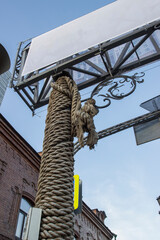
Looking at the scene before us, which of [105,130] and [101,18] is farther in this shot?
[105,130]

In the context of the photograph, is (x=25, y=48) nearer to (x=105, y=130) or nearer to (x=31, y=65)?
(x=31, y=65)

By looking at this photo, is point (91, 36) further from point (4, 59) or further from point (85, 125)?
point (85, 125)

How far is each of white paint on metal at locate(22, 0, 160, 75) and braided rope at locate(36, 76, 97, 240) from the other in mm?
1145

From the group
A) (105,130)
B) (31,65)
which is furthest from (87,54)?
(105,130)

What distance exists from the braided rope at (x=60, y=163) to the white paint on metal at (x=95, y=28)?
1145mm

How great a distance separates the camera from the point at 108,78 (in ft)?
9.26

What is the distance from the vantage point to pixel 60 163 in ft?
3.60

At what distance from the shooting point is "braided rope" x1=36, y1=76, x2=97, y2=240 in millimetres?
953

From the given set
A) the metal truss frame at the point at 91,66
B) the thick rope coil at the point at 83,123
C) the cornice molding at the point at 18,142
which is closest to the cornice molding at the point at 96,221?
the cornice molding at the point at 18,142

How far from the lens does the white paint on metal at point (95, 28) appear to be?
7.75 ft

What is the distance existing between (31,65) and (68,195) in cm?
197

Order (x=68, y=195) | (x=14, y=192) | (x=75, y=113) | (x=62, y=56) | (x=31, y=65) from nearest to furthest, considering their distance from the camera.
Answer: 1. (x=68, y=195)
2. (x=75, y=113)
3. (x=62, y=56)
4. (x=31, y=65)
5. (x=14, y=192)

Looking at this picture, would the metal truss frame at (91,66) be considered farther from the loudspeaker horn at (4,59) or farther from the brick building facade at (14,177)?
the brick building facade at (14,177)

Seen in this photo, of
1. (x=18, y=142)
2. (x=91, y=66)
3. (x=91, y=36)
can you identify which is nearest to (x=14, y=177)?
(x=18, y=142)
